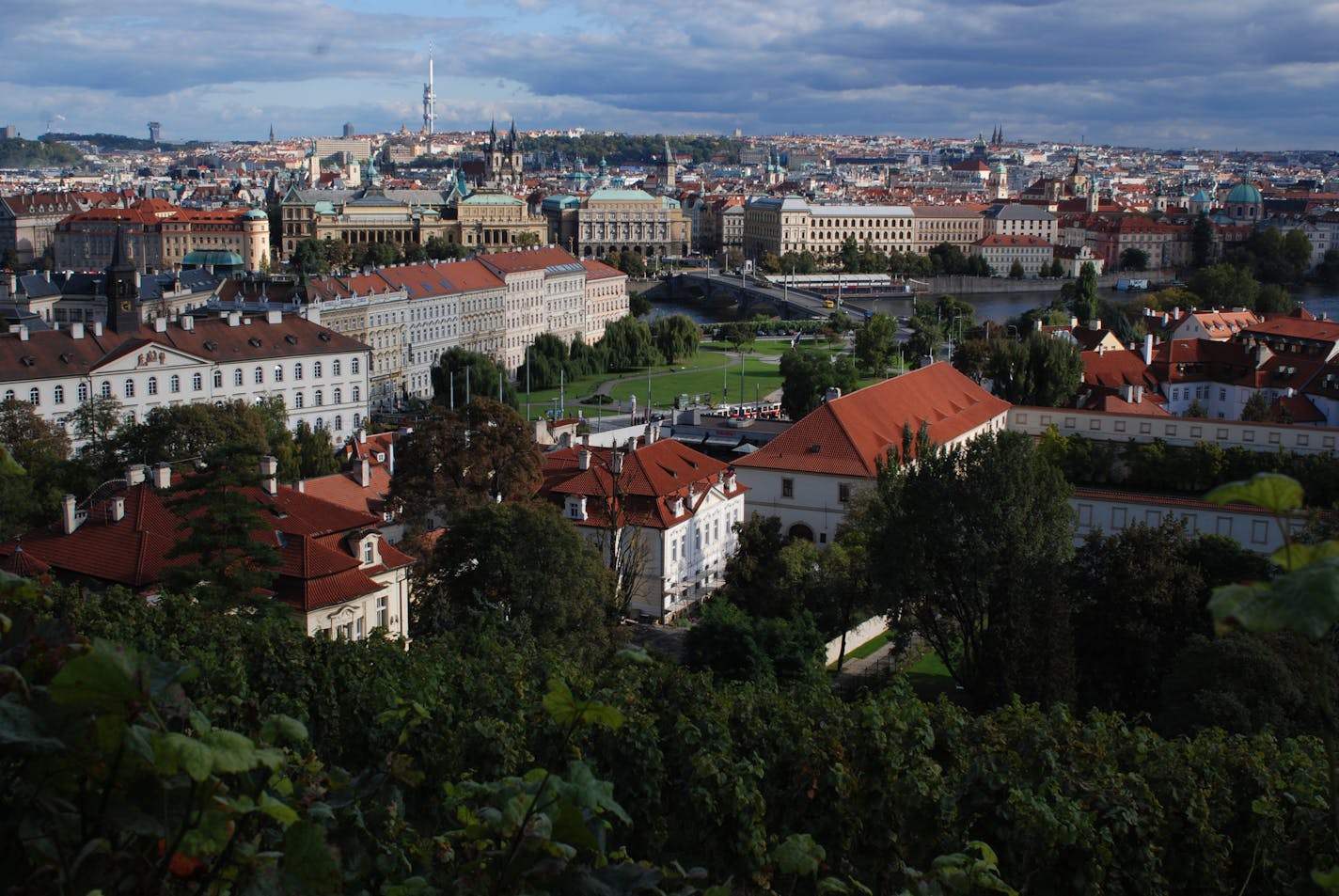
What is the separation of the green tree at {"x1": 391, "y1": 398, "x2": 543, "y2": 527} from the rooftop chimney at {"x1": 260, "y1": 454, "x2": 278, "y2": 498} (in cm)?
238

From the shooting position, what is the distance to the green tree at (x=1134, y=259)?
124125mm

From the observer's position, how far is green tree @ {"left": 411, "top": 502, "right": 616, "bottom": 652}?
21.2 meters

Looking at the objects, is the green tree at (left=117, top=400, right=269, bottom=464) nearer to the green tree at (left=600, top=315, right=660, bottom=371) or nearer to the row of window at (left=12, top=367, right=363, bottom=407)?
the row of window at (left=12, top=367, right=363, bottom=407)

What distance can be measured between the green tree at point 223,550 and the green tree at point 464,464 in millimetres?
7408

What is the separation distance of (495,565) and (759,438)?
20.1 metres

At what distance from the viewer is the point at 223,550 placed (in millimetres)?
18000

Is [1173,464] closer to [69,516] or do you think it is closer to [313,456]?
[313,456]

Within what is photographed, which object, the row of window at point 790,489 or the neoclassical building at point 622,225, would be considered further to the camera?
the neoclassical building at point 622,225

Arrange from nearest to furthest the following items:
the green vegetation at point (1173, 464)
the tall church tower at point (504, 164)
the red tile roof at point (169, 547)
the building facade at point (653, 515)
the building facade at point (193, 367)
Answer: the red tile roof at point (169, 547) → the building facade at point (653, 515) → the green vegetation at point (1173, 464) → the building facade at point (193, 367) → the tall church tower at point (504, 164)

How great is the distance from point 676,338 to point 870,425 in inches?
1504

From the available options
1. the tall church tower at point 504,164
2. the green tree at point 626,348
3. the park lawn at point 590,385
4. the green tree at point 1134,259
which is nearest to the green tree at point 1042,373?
the park lawn at point 590,385

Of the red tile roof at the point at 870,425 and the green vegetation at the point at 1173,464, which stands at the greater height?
the red tile roof at the point at 870,425

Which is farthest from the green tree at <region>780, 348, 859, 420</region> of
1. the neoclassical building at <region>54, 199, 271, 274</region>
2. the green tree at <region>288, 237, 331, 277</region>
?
the neoclassical building at <region>54, 199, 271, 274</region>

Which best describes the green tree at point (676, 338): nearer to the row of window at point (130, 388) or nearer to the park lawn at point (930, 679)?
the row of window at point (130, 388)
